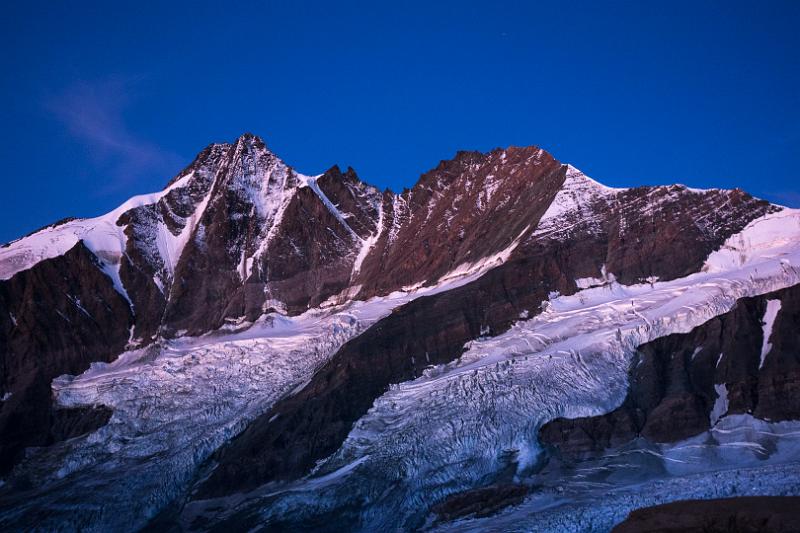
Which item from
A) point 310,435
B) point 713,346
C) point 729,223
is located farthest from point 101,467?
point 729,223

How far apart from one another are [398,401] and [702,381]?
2306cm

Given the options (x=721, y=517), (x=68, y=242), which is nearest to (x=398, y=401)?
(x=721, y=517)

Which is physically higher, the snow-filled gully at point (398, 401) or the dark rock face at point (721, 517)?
the snow-filled gully at point (398, 401)

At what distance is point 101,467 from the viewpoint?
89.1 metres

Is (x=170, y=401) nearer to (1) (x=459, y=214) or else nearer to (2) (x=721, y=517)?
(1) (x=459, y=214)

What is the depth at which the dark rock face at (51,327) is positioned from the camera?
347ft

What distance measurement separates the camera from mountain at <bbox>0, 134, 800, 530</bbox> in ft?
242

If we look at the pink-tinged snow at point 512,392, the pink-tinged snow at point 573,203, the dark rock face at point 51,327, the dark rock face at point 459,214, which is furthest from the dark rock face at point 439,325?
the dark rock face at point 51,327

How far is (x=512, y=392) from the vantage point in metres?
80.3

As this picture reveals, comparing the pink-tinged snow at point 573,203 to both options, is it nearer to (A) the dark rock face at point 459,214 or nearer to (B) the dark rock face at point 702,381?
(A) the dark rock face at point 459,214

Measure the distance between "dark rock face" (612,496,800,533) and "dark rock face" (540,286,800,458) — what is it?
20.2 m

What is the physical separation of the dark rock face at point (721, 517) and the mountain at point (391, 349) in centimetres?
624

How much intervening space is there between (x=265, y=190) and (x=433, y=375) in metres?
51.6

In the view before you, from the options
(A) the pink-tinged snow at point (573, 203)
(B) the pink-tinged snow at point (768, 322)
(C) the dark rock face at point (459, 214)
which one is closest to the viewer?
(B) the pink-tinged snow at point (768, 322)
